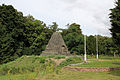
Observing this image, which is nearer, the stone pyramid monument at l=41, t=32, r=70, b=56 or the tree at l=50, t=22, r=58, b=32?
the stone pyramid monument at l=41, t=32, r=70, b=56

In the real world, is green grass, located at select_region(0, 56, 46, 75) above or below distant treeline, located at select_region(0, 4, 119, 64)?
below

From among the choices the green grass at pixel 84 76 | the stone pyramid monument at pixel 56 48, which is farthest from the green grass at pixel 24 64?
the green grass at pixel 84 76

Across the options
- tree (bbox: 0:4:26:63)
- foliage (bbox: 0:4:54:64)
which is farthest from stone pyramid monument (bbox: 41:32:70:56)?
foliage (bbox: 0:4:54:64)

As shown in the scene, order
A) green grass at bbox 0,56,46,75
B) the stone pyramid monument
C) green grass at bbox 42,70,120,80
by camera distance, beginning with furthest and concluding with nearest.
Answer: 1. the stone pyramid monument
2. green grass at bbox 0,56,46,75
3. green grass at bbox 42,70,120,80

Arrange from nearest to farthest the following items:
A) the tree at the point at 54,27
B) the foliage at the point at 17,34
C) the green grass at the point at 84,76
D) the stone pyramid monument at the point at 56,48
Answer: the green grass at the point at 84,76, the stone pyramid monument at the point at 56,48, the foliage at the point at 17,34, the tree at the point at 54,27

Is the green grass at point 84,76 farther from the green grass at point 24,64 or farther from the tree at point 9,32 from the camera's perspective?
the tree at point 9,32

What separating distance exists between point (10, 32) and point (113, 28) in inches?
1106

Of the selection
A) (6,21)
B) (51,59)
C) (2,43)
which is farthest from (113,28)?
(6,21)

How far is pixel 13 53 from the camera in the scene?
4009cm

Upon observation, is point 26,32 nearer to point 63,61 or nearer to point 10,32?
point 10,32

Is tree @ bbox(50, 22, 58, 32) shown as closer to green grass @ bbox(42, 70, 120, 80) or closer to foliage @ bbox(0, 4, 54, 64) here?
foliage @ bbox(0, 4, 54, 64)

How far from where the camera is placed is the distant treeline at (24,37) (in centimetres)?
3606

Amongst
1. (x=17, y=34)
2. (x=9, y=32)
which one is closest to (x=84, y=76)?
(x=17, y=34)

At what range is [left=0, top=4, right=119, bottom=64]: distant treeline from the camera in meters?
36.1
